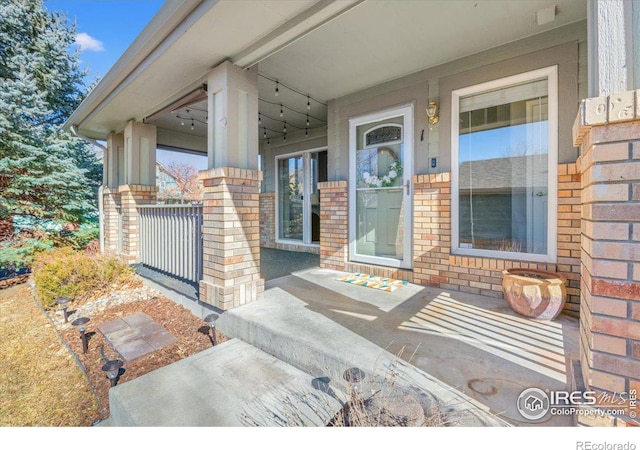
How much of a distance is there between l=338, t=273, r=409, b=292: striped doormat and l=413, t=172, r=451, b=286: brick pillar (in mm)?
295

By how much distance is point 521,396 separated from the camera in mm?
1542

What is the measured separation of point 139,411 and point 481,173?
12.7ft

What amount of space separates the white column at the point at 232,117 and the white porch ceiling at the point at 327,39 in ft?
0.59

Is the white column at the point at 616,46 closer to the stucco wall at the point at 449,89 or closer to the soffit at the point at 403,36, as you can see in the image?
the soffit at the point at 403,36

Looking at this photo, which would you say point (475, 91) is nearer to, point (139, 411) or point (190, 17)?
point (190, 17)

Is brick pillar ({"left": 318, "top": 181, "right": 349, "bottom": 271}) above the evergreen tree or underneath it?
underneath

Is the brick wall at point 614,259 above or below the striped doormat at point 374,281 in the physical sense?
above

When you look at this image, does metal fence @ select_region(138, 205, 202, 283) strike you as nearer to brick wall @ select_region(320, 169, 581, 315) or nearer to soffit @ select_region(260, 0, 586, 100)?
brick wall @ select_region(320, 169, 581, 315)

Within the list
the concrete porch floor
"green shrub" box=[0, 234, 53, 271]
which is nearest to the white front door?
the concrete porch floor

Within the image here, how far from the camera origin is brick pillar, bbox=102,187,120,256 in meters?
5.81

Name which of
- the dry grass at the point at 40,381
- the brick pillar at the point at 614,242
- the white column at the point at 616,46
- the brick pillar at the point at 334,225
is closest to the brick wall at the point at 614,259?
the brick pillar at the point at 614,242

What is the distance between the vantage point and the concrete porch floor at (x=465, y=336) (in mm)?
1654

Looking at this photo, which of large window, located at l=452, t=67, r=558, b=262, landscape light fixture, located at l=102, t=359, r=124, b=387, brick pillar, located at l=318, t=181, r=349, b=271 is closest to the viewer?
landscape light fixture, located at l=102, t=359, r=124, b=387
